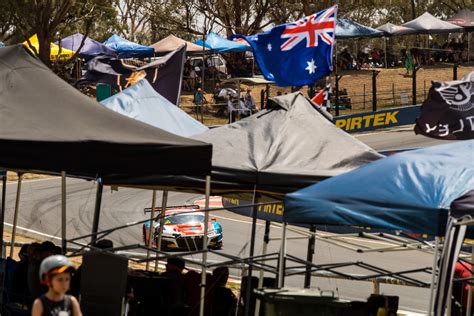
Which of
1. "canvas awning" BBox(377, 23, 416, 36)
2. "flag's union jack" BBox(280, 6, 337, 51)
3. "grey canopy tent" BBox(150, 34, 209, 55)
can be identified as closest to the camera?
"flag's union jack" BBox(280, 6, 337, 51)

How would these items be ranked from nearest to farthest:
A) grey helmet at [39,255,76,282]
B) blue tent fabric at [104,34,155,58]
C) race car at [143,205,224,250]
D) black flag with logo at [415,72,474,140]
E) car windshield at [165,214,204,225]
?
1. grey helmet at [39,255,76,282]
2. black flag with logo at [415,72,474,140]
3. race car at [143,205,224,250]
4. car windshield at [165,214,204,225]
5. blue tent fabric at [104,34,155,58]

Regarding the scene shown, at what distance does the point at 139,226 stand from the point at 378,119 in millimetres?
17722

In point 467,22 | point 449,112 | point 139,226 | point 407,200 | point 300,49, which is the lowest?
point 139,226

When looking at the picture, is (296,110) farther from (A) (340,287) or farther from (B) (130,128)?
(A) (340,287)

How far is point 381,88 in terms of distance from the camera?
5403cm

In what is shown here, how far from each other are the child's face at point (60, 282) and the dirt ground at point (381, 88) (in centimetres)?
3486

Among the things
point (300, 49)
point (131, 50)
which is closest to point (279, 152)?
point (300, 49)

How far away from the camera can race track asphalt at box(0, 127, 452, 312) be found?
1988 cm

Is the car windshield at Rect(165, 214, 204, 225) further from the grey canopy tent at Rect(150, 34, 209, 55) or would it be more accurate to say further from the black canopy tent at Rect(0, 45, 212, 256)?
the grey canopy tent at Rect(150, 34, 209, 55)

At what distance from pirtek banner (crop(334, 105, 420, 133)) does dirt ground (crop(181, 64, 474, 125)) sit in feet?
5.58

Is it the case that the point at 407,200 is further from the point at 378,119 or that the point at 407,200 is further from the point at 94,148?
the point at 378,119

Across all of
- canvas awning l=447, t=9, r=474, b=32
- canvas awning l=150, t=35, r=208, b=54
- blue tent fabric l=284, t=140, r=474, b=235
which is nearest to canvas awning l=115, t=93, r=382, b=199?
blue tent fabric l=284, t=140, r=474, b=235

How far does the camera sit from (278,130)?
12852 millimetres

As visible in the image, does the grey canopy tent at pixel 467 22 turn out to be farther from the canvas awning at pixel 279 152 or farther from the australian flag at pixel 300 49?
the canvas awning at pixel 279 152
